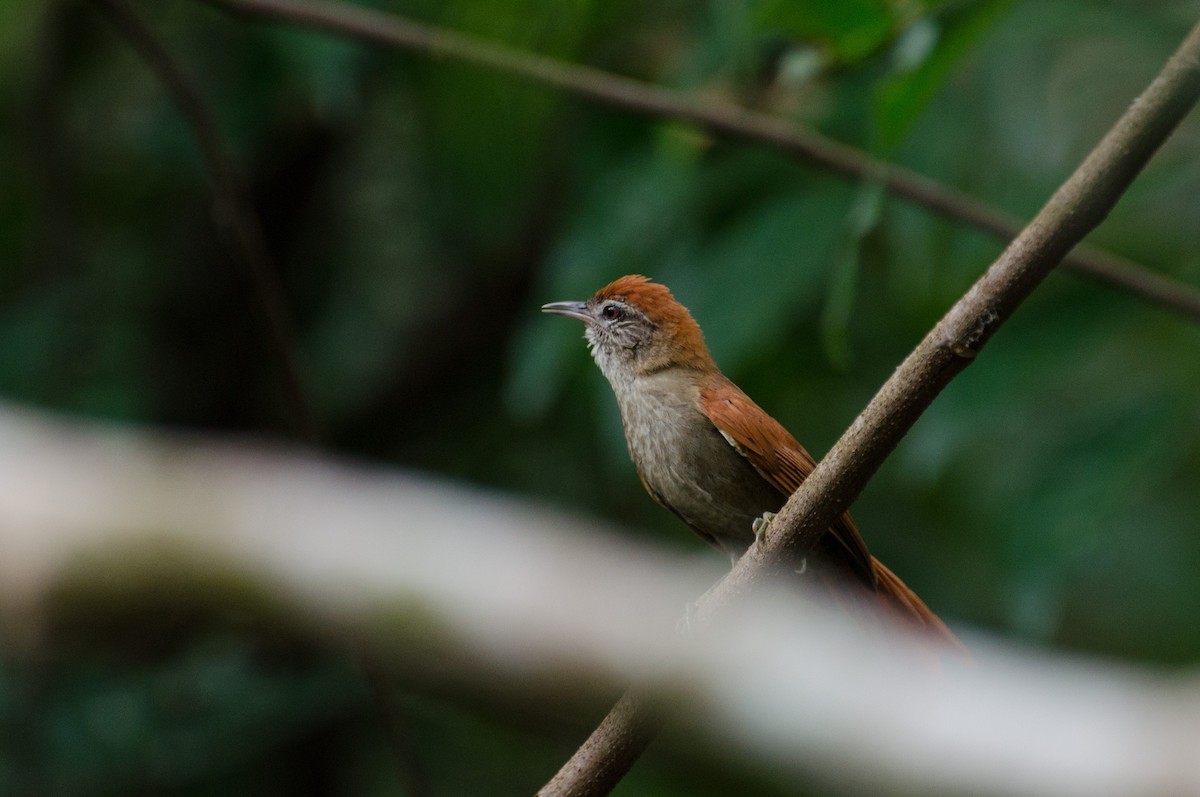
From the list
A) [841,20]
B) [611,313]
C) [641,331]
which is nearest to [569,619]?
[841,20]

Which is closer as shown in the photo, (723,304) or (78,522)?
(78,522)

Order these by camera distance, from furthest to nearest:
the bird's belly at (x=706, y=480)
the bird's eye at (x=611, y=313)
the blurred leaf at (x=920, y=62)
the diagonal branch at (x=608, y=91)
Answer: the bird's eye at (x=611, y=313) < the diagonal branch at (x=608, y=91) < the bird's belly at (x=706, y=480) < the blurred leaf at (x=920, y=62)

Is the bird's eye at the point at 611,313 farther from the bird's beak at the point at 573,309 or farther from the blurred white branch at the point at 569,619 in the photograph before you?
the blurred white branch at the point at 569,619

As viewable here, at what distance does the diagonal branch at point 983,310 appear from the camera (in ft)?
6.45

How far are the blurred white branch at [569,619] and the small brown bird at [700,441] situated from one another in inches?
68.2

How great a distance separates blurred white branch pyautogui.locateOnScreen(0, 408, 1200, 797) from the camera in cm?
108

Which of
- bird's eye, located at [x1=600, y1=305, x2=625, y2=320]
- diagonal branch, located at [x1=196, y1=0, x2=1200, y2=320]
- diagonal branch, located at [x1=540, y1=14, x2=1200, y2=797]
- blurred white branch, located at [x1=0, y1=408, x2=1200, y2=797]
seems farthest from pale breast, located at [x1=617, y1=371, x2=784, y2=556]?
blurred white branch, located at [x1=0, y1=408, x2=1200, y2=797]

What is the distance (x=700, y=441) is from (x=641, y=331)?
585 mm

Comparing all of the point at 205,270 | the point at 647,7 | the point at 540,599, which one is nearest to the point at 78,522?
the point at 540,599

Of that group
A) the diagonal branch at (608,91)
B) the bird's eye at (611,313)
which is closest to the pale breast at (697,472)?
the bird's eye at (611,313)

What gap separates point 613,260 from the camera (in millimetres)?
4477

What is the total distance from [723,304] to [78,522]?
316cm

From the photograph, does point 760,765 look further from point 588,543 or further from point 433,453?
point 433,453

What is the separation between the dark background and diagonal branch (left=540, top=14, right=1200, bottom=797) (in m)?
0.94
